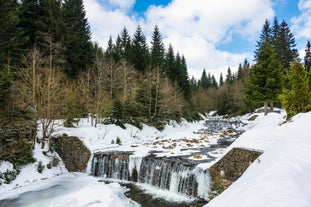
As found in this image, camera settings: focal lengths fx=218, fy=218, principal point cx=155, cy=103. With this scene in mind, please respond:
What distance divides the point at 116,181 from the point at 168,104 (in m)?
16.7

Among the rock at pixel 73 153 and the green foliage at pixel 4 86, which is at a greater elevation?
the green foliage at pixel 4 86

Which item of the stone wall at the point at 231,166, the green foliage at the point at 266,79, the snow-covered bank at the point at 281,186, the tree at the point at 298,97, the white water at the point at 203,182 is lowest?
the white water at the point at 203,182

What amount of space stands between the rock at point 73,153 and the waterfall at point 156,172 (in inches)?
36.5

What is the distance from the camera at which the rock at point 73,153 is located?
14.8 m

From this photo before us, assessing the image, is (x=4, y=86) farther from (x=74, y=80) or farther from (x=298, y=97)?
(x=298, y=97)

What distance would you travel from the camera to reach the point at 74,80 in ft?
68.7

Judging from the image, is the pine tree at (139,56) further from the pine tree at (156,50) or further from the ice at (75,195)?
the ice at (75,195)

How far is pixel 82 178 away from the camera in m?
13.2

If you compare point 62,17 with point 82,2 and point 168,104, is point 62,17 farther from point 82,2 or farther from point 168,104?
point 168,104

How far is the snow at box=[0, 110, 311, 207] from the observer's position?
3404mm

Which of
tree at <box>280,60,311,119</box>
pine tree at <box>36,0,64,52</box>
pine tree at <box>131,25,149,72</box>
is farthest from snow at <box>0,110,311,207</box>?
pine tree at <box>131,25,149,72</box>

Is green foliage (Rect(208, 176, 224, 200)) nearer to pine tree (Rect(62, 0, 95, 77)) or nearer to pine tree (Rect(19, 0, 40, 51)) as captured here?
pine tree (Rect(62, 0, 95, 77))

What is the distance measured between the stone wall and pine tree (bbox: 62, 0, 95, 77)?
61.5 ft

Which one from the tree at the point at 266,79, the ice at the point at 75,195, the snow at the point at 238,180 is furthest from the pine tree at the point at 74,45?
the tree at the point at 266,79
